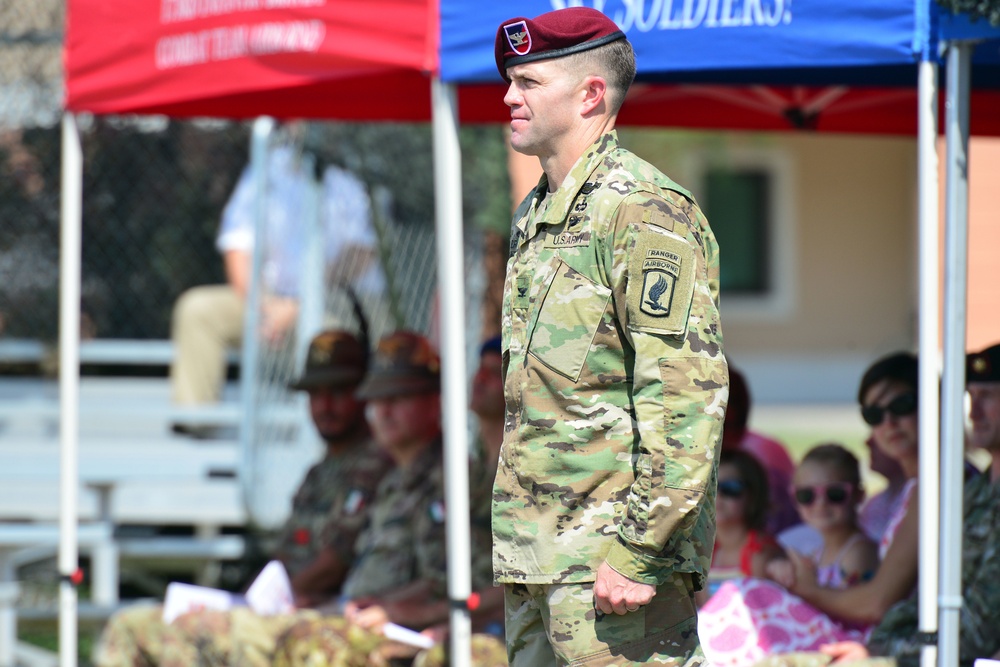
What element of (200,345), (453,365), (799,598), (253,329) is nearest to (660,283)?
(453,365)

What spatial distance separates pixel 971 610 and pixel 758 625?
57 centimetres

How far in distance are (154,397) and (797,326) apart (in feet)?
32.2

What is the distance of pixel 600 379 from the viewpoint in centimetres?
245

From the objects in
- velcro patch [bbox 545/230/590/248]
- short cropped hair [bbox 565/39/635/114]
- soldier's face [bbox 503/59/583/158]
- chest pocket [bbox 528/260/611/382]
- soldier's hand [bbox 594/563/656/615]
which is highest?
short cropped hair [bbox 565/39/635/114]

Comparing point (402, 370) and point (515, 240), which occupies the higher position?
point (515, 240)

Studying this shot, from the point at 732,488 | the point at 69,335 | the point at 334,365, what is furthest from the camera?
the point at 334,365

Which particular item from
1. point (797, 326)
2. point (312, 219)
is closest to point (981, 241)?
point (797, 326)

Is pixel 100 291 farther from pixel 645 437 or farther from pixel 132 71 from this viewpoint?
pixel 645 437

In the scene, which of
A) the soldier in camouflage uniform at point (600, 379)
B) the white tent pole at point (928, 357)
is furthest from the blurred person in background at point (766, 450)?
the soldier in camouflage uniform at point (600, 379)

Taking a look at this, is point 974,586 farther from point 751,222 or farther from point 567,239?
point 751,222

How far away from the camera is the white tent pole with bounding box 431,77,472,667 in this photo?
380cm

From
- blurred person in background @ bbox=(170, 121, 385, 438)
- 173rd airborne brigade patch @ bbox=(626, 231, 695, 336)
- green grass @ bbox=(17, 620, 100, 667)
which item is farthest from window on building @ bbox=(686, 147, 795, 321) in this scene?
173rd airborne brigade patch @ bbox=(626, 231, 695, 336)

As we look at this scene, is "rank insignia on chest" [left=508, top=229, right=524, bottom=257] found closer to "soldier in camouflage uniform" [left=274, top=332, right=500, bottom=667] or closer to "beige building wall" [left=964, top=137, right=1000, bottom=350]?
"soldier in camouflage uniform" [left=274, top=332, right=500, bottom=667]

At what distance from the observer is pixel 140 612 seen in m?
4.68
